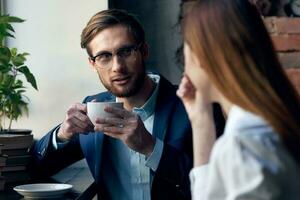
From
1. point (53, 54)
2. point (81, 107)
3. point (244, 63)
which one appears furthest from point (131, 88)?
point (244, 63)

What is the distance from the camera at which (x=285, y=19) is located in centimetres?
211

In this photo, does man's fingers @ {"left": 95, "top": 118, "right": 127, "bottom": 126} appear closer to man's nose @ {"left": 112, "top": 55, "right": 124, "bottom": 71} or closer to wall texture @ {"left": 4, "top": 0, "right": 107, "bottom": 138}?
man's nose @ {"left": 112, "top": 55, "right": 124, "bottom": 71}

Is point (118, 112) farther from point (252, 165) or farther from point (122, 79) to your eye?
point (252, 165)

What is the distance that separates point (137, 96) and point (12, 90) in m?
0.37

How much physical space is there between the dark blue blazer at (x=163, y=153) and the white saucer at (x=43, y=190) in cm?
14

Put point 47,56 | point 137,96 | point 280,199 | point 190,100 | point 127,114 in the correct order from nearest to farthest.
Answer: point 280,199 < point 190,100 < point 127,114 < point 137,96 < point 47,56

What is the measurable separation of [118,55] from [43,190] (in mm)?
396

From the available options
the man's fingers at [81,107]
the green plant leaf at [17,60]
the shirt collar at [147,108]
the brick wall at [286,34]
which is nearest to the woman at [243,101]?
the man's fingers at [81,107]

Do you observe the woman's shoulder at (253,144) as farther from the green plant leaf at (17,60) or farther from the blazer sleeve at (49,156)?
the green plant leaf at (17,60)

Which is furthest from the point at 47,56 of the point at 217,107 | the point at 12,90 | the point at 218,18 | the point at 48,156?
Result: the point at 218,18

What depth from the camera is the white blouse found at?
30.1 inches

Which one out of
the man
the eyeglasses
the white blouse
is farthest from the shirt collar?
the white blouse

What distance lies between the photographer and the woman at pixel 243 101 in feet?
2.53

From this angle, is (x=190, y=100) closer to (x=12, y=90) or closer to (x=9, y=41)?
(x=12, y=90)
